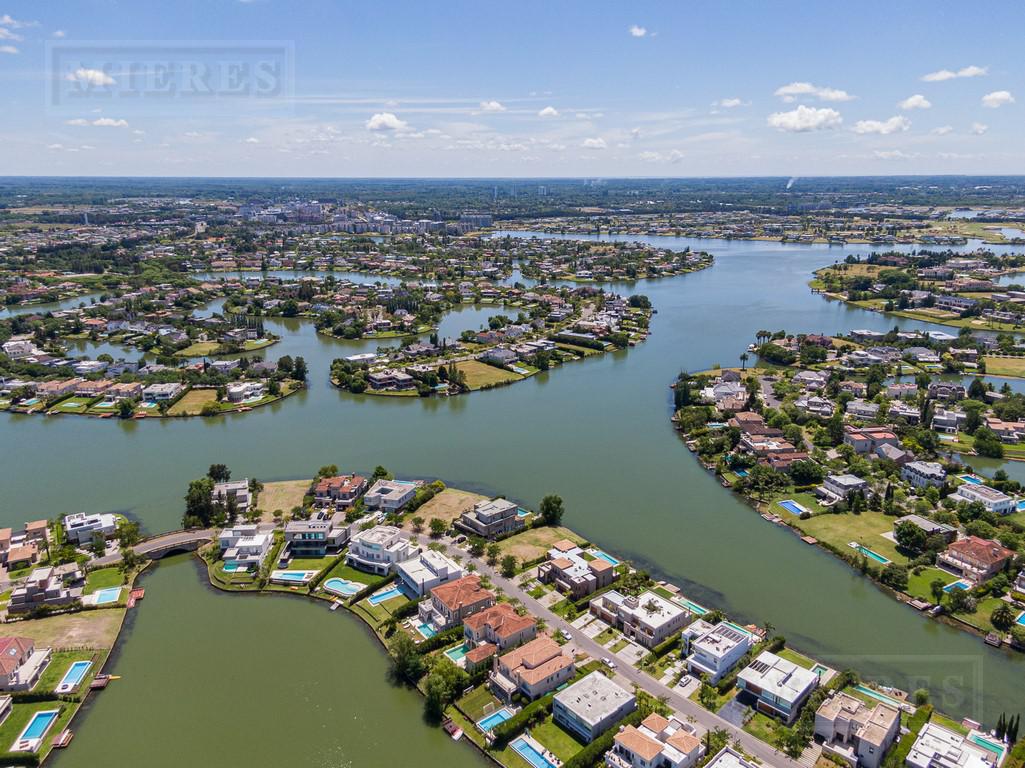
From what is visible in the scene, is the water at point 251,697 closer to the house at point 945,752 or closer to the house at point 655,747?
the house at point 655,747

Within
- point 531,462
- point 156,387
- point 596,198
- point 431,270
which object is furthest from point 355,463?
point 596,198

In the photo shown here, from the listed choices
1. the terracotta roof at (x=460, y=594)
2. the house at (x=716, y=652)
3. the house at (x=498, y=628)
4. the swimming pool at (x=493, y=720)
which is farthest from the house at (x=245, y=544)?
the house at (x=716, y=652)

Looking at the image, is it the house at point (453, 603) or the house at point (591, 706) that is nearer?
the house at point (591, 706)

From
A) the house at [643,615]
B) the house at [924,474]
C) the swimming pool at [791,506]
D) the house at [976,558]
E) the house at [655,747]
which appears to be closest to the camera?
the house at [655,747]

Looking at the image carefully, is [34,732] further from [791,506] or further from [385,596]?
[791,506]

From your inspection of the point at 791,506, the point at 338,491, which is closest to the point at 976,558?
the point at 791,506

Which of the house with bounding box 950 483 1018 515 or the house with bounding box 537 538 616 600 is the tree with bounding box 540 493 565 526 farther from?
the house with bounding box 950 483 1018 515
